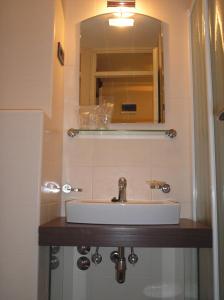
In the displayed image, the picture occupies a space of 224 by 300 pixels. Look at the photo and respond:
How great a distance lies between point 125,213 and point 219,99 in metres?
0.65

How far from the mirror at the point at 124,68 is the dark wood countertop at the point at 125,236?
0.75 meters

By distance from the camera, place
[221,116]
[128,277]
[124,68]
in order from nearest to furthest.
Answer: [221,116], [128,277], [124,68]

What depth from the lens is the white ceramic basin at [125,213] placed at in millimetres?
1249

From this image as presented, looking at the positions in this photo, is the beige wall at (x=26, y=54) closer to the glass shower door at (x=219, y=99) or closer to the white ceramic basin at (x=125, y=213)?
the white ceramic basin at (x=125, y=213)

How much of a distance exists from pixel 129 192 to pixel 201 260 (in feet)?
1.72

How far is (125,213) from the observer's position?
125 cm

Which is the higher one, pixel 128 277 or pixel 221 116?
pixel 221 116

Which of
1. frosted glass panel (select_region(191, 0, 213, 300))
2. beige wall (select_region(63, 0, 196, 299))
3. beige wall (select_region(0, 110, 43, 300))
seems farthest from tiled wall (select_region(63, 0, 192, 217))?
beige wall (select_region(0, 110, 43, 300))

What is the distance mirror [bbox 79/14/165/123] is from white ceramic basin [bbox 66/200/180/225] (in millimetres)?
650

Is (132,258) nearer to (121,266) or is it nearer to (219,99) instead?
(121,266)

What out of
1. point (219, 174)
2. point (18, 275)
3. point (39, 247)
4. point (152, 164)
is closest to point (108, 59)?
point (152, 164)

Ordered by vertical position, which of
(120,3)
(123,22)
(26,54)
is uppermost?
(120,3)

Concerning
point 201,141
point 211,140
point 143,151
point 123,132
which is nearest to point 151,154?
point 143,151

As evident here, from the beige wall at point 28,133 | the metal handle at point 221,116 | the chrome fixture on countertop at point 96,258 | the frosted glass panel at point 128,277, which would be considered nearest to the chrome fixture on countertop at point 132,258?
the frosted glass panel at point 128,277
